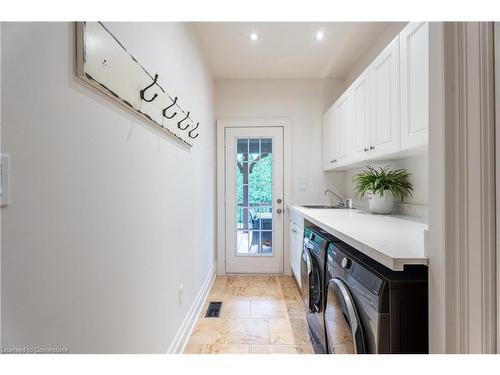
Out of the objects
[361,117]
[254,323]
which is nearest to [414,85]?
[361,117]

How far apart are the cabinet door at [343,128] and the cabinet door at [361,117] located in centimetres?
10

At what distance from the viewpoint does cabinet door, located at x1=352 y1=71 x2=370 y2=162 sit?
2.10 meters

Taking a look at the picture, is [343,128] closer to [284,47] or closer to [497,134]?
[284,47]

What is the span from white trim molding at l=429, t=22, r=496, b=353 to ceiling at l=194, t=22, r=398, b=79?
2.03 meters

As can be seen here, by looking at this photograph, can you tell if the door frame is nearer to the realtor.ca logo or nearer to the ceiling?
the ceiling

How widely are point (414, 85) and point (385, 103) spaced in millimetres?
316

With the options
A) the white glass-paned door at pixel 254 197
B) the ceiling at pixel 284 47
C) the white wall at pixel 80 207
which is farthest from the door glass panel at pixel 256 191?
the white wall at pixel 80 207

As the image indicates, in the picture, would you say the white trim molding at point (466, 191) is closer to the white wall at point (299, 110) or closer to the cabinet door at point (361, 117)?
the cabinet door at point (361, 117)

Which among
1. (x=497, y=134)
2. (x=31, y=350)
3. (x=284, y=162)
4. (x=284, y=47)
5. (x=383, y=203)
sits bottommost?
(x=31, y=350)

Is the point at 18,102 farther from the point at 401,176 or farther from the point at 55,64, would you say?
the point at 401,176

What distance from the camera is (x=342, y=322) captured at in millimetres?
1132

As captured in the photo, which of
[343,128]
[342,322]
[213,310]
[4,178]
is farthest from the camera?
[343,128]
